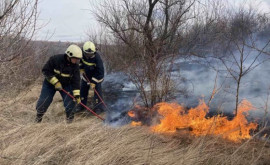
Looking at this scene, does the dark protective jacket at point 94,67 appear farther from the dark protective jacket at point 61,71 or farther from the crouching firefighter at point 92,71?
the dark protective jacket at point 61,71

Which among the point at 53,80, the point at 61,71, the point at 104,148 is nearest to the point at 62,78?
the point at 61,71

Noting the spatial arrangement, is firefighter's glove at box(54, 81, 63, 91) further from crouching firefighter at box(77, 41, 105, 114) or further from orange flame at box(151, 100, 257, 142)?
orange flame at box(151, 100, 257, 142)

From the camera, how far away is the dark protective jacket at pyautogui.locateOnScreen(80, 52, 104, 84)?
21.6 ft

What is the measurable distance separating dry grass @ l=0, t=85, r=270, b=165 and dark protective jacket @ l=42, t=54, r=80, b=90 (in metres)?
1.27

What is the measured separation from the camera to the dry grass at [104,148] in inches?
117

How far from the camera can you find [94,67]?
6.81 meters

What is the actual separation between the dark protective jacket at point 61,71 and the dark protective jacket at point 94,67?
1211mm

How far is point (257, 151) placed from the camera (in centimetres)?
371

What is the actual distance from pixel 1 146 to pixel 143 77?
316 cm

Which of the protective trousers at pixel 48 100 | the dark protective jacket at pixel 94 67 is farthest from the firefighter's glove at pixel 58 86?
the dark protective jacket at pixel 94 67

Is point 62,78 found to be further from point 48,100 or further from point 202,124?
point 202,124

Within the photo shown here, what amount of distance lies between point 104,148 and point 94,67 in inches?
153

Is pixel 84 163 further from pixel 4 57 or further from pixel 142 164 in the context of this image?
pixel 4 57

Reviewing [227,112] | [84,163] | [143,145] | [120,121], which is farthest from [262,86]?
[84,163]
